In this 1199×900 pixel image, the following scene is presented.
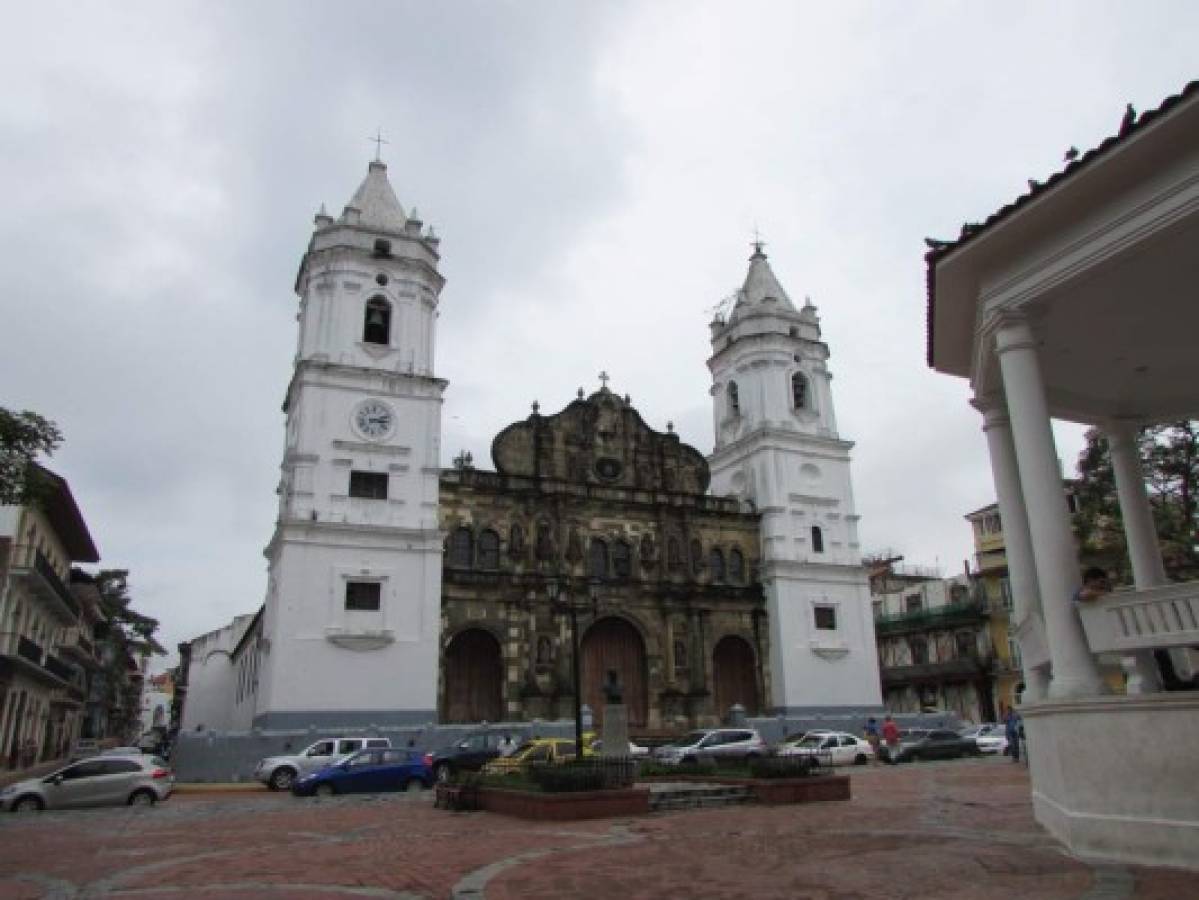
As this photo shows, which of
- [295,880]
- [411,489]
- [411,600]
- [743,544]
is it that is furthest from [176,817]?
[743,544]

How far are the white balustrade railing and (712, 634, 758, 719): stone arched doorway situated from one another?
2973 centimetres

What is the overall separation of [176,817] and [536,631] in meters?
17.4

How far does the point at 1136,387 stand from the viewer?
1182cm

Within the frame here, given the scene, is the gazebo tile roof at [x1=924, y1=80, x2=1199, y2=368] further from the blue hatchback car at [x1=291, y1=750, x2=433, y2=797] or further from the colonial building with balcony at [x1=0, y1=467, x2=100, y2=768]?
the colonial building with balcony at [x1=0, y1=467, x2=100, y2=768]

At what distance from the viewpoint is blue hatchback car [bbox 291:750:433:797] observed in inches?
864

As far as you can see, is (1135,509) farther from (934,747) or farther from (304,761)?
(304,761)

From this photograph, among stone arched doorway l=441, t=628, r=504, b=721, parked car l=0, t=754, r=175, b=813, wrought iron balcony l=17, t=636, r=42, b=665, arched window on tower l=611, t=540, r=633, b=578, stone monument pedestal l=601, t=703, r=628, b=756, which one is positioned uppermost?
arched window on tower l=611, t=540, r=633, b=578

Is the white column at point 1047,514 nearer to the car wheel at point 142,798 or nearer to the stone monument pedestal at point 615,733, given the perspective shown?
the stone monument pedestal at point 615,733

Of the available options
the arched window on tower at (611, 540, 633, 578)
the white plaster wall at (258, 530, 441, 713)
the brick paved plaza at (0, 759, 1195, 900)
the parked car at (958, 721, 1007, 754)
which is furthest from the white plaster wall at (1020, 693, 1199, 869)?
the arched window on tower at (611, 540, 633, 578)

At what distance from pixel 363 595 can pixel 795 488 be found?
19.1 m

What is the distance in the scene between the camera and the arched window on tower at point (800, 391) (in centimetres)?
4206

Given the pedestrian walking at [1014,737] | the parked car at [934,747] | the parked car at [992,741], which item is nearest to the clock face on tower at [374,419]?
the parked car at [934,747]

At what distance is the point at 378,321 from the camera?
34531 mm

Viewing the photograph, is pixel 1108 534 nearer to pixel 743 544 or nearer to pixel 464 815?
pixel 743 544
